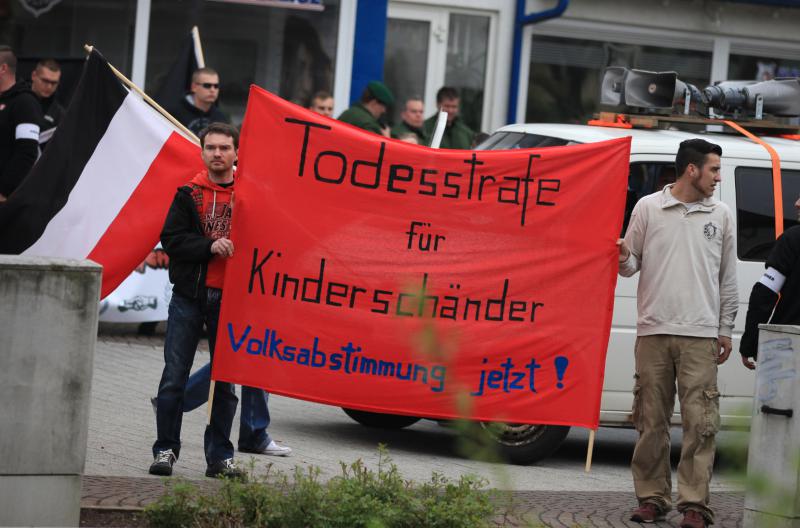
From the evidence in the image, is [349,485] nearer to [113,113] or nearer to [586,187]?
[586,187]

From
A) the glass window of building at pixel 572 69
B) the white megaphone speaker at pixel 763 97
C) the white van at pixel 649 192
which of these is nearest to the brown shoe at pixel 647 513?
the white van at pixel 649 192

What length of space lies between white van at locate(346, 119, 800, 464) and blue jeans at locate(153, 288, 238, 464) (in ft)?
6.73

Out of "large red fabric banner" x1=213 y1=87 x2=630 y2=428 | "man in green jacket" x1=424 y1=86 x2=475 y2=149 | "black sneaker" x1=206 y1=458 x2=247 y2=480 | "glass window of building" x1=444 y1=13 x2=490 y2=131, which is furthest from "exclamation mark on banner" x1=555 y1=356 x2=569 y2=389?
"glass window of building" x1=444 y1=13 x2=490 y2=131

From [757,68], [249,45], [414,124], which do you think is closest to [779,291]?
[414,124]

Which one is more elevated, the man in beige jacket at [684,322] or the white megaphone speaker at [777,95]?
the white megaphone speaker at [777,95]

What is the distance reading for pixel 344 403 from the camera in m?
7.89

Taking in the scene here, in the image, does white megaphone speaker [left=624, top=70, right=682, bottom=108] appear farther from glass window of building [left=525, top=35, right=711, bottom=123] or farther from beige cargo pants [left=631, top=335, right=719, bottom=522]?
glass window of building [left=525, top=35, right=711, bottom=123]

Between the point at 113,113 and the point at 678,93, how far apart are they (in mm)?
3714

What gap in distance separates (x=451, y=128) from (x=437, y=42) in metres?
4.63

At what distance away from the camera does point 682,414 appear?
24.8 feet

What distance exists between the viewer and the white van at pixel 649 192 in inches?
357

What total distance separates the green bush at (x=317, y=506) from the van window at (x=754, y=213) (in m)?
3.84

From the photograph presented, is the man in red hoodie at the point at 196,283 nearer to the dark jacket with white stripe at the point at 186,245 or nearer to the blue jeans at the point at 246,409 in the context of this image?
the dark jacket with white stripe at the point at 186,245

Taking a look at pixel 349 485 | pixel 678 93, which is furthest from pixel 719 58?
pixel 349 485
